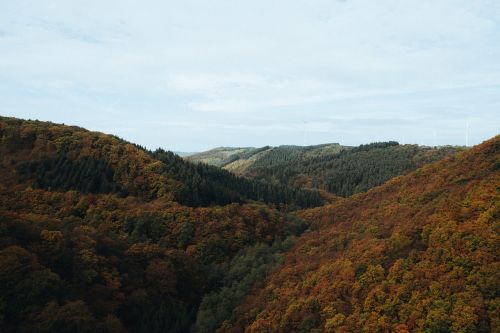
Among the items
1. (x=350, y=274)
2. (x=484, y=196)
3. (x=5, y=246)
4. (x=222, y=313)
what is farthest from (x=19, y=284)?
(x=484, y=196)

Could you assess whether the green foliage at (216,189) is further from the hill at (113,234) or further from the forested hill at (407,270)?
the forested hill at (407,270)

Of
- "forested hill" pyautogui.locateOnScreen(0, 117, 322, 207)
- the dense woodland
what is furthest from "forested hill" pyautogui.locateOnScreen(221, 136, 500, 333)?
"forested hill" pyautogui.locateOnScreen(0, 117, 322, 207)

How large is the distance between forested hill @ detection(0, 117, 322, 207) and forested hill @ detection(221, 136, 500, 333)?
4399cm

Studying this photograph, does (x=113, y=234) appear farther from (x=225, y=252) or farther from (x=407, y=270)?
(x=407, y=270)

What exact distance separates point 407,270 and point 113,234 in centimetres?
6318

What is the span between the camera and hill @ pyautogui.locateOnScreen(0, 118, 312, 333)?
55.8m

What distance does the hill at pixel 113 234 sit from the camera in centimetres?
5575

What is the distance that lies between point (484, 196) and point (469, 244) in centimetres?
1074

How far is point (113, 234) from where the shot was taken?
8800 centimetres

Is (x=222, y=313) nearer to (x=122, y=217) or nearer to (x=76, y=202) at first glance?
(x=122, y=217)

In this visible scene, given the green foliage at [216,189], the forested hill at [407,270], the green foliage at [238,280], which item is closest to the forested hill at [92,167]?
the green foliage at [216,189]

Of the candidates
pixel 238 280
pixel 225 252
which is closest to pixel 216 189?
pixel 225 252

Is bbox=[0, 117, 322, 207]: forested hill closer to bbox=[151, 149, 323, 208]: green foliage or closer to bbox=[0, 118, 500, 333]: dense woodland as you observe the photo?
bbox=[151, 149, 323, 208]: green foliage

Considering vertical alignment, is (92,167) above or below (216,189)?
above
